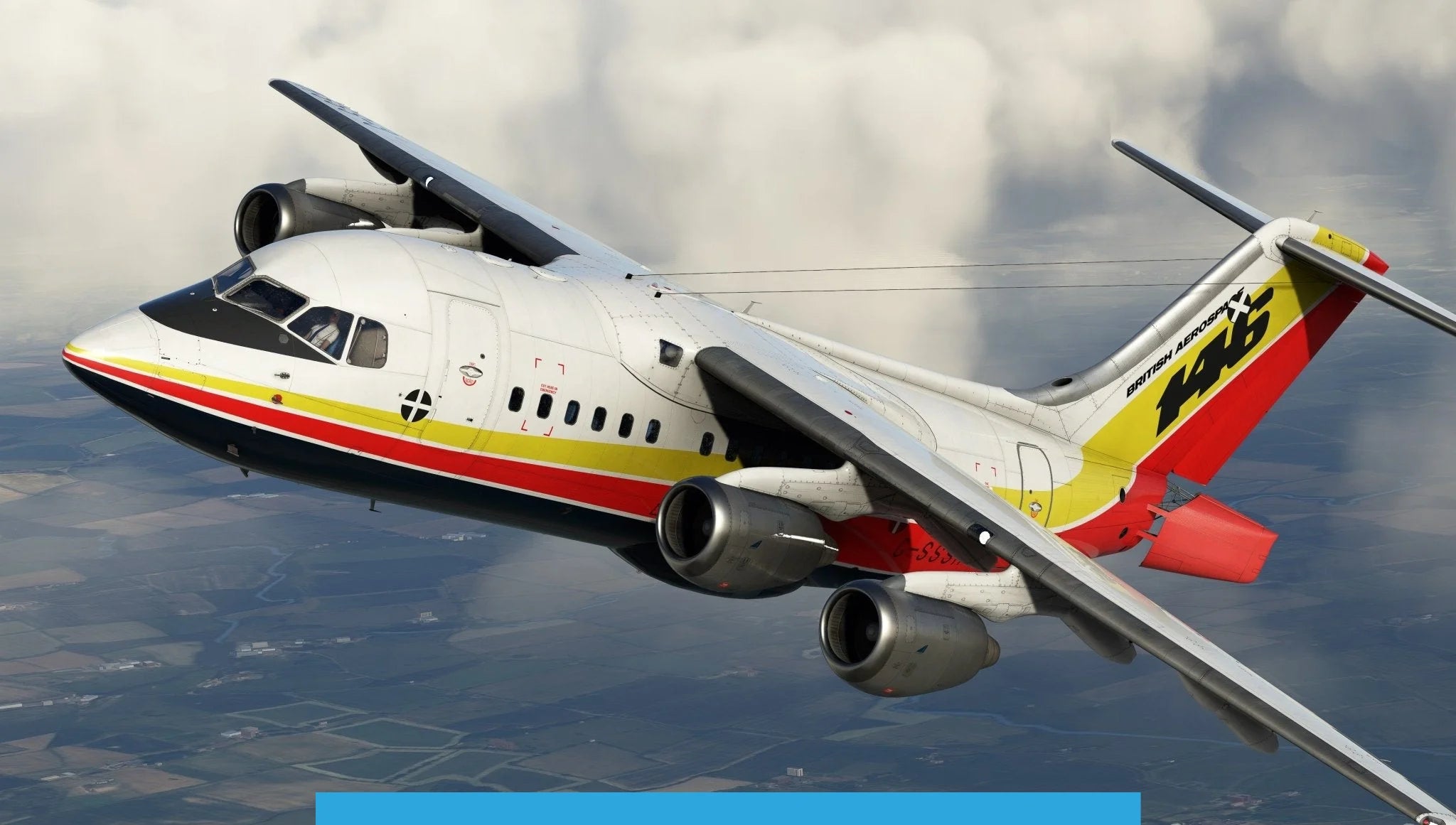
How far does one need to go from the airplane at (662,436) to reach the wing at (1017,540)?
1.6 inches

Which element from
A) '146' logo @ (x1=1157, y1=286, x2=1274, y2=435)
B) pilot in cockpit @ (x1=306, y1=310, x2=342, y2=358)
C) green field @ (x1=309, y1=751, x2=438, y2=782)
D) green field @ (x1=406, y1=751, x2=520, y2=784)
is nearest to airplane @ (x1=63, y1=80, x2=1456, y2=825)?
pilot in cockpit @ (x1=306, y1=310, x2=342, y2=358)

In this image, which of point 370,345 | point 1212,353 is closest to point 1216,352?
point 1212,353

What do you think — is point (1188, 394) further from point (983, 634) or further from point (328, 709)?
point (328, 709)

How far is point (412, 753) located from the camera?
170m

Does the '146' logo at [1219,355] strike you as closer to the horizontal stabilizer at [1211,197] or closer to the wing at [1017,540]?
the horizontal stabilizer at [1211,197]

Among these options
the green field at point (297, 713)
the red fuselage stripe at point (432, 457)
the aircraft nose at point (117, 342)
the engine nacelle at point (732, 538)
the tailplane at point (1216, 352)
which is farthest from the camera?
the green field at point (297, 713)

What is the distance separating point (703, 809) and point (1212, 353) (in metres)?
13.0

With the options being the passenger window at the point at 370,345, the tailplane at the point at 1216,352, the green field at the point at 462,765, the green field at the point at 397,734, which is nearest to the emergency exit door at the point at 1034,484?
the tailplane at the point at 1216,352

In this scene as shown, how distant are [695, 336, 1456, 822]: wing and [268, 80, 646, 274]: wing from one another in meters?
4.55

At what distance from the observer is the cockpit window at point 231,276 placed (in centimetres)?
1869

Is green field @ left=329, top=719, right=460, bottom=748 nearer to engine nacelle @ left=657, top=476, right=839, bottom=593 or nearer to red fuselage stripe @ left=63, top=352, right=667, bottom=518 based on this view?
red fuselage stripe @ left=63, top=352, right=667, bottom=518

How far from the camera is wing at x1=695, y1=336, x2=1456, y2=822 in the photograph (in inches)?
664

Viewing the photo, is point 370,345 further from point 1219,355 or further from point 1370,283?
point 1370,283

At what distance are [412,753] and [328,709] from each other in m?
19.3
